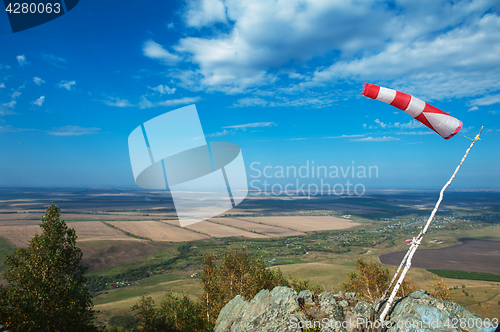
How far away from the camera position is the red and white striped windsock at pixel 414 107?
Answer: 10844 millimetres

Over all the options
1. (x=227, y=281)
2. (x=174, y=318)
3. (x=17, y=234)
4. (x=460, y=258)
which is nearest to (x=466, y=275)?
(x=460, y=258)

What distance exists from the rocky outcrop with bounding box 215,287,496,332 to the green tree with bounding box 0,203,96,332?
1016 centimetres

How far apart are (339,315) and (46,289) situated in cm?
1866

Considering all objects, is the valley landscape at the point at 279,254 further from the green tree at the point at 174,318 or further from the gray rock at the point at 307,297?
the gray rock at the point at 307,297

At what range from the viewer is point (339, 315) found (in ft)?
48.1

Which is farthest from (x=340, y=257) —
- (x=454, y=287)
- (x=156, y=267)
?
(x=156, y=267)

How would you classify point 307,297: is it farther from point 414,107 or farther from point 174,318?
point 174,318

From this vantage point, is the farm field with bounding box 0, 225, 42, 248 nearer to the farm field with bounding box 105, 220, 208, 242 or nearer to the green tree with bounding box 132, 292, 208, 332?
the farm field with bounding box 105, 220, 208, 242

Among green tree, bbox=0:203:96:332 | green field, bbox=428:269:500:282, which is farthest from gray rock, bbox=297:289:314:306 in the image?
green field, bbox=428:269:500:282

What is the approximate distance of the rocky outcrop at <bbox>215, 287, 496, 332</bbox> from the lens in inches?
480

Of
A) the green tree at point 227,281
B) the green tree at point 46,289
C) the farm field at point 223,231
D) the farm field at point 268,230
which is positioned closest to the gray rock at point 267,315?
the green tree at point 227,281

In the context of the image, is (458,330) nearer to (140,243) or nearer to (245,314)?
(245,314)

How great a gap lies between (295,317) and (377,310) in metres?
4.77

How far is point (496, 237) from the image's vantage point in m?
128
